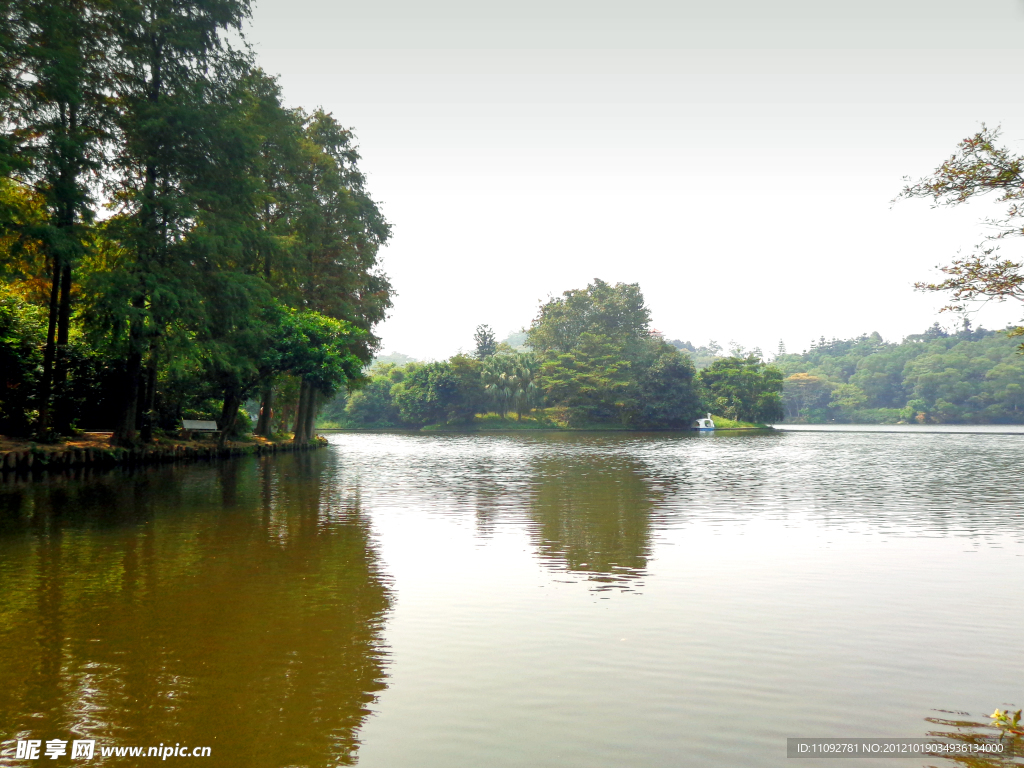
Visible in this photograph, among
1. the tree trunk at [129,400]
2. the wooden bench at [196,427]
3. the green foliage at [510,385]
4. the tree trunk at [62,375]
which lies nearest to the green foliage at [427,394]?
the green foliage at [510,385]

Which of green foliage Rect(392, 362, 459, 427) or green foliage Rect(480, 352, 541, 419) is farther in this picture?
green foliage Rect(480, 352, 541, 419)

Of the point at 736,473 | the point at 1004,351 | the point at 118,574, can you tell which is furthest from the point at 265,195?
the point at 1004,351

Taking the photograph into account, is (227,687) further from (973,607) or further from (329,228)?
(329,228)

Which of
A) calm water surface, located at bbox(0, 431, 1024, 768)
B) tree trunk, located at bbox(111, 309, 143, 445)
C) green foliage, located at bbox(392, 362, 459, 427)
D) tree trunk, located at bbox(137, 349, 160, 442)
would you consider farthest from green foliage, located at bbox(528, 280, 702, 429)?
calm water surface, located at bbox(0, 431, 1024, 768)

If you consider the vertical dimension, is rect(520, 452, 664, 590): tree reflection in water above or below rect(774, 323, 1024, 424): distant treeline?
below

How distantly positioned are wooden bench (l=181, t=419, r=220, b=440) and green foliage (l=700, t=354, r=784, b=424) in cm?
7578

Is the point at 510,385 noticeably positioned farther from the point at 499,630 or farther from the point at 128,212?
the point at 499,630

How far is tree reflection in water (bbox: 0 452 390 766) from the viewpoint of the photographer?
5059 mm

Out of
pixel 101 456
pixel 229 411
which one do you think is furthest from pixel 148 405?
pixel 229 411

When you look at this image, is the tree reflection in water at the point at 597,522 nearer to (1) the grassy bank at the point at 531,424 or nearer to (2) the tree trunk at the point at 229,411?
(2) the tree trunk at the point at 229,411

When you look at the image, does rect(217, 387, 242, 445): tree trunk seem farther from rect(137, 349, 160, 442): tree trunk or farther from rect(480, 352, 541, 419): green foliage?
rect(480, 352, 541, 419): green foliage

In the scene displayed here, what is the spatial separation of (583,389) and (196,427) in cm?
6224

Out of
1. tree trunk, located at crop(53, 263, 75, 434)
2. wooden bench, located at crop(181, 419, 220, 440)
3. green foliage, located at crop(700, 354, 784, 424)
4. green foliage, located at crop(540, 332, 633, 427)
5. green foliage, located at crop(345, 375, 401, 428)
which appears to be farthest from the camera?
green foliage, located at crop(345, 375, 401, 428)

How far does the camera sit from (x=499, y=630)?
756 cm
